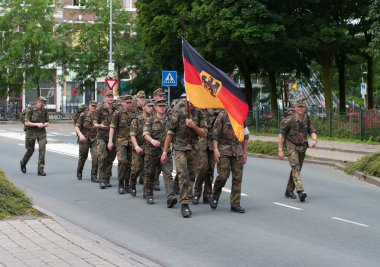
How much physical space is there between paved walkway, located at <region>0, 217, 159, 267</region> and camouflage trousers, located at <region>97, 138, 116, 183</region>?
17.7ft

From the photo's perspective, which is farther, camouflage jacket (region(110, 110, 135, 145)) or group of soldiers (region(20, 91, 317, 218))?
camouflage jacket (region(110, 110, 135, 145))

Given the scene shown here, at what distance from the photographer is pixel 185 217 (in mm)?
11281

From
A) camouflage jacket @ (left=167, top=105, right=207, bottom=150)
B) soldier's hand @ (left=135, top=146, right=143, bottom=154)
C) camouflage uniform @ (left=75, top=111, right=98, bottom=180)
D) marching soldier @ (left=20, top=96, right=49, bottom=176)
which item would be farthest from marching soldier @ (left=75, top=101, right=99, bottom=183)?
camouflage jacket @ (left=167, top=105, right=207, bottom=150)

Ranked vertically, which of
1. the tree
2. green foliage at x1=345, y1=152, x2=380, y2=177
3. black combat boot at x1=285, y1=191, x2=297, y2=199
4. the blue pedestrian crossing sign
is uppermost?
the tree

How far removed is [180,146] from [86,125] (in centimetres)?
548

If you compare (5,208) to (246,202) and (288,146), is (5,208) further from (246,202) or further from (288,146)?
(288,146)

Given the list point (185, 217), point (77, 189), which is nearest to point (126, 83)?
point (77, 189)

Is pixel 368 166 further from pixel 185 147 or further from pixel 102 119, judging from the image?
pixel 185 147

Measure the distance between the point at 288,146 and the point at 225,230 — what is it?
3.53 metres

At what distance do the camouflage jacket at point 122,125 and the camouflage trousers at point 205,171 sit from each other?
90.6 inches

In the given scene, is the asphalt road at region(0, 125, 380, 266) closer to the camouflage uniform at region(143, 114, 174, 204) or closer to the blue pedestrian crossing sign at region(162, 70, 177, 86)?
the camouflage uniform at region(143, 114, 174, 204)

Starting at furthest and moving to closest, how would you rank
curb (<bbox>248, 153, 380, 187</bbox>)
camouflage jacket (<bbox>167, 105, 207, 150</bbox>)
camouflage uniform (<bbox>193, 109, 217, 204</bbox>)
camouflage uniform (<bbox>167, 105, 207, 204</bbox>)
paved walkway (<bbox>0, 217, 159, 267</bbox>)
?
1. curb (<bbox>248, 153, 380, 187</bbox>)
2. camouflage uniform (<bbox>193, 109, 217, 204</bbox>)
3. camouflage jacket (<bbox>167, 105, 207, 150</bbox>)
4. camouflage uniform (<bbox>167, 105, 207, 204</bbox>)
5. paved walkway (<bbox>0, 217, 159, 267</bbox>)

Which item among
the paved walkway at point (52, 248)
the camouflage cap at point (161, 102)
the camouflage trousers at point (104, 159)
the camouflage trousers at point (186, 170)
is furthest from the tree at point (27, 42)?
the paved walkway at point (52, 248)

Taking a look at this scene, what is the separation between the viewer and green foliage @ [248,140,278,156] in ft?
79.1
